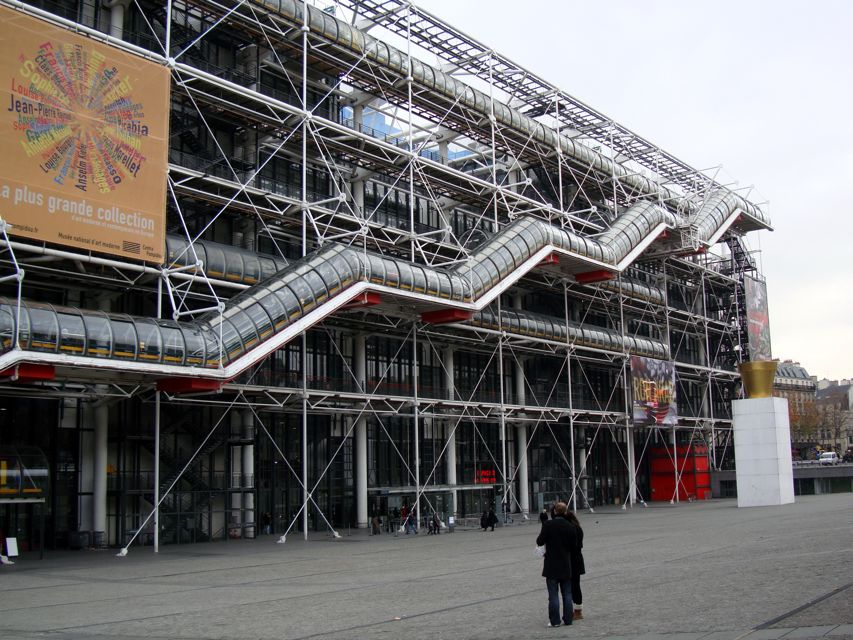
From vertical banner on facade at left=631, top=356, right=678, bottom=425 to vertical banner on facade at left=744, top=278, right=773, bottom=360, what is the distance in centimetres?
994

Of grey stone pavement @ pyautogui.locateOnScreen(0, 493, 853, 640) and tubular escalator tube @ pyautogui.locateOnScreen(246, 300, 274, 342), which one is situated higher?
tubular escalator tube @ pyautogui.locateOnScreen(246, 300, 274, 342)

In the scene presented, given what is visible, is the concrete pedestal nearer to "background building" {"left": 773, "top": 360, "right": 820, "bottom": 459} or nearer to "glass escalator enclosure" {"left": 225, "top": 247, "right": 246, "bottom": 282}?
"glass escalator enclosure" {"left": 225, "top": 247, "right": 246, "bottom": 282}

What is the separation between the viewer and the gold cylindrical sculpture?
41.2m

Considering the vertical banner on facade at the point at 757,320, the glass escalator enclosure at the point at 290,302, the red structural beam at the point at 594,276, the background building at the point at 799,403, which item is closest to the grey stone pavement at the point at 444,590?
the glass escalator enclosure at the point at 290,302

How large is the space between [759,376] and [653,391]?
5.75 meters

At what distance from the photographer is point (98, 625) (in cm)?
1175

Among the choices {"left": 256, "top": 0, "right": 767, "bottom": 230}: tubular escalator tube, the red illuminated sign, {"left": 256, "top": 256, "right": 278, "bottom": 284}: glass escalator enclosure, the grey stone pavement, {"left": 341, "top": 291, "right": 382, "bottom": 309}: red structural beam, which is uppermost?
{"left": 256, "top": 0, "right": 767, "bottom": 230}: tubular escalator tube

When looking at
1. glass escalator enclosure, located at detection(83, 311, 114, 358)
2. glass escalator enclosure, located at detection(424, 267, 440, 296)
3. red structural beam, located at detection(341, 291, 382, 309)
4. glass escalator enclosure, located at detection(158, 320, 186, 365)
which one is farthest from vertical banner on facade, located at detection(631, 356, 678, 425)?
glass escalator enclosure, located at detection(83, 311, 114, 358)

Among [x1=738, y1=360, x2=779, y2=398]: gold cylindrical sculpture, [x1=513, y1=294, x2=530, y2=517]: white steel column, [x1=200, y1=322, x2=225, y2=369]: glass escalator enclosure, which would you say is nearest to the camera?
[x1=200, y1=322, x2=225, y2=369]: glass escalator enclosure

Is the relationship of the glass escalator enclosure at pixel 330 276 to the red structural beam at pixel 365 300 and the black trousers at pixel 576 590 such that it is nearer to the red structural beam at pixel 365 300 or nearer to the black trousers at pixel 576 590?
the red structural beam at pixel 365 300

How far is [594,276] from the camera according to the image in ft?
138

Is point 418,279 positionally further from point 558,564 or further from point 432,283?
point 558,564

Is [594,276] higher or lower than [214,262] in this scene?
higher

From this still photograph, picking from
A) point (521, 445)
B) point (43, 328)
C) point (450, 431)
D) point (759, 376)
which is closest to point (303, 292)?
point (43, 328)
